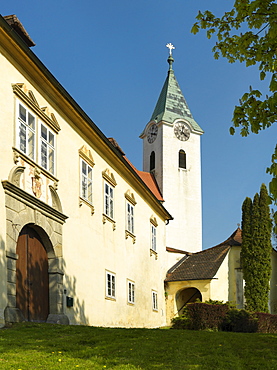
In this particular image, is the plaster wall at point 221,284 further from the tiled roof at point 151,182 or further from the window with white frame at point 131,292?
the tiled roof at point 151,182

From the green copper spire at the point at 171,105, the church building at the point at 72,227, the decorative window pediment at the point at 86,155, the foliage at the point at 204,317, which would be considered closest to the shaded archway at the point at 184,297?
the church building at the point at 72,227

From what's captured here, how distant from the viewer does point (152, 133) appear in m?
48.1

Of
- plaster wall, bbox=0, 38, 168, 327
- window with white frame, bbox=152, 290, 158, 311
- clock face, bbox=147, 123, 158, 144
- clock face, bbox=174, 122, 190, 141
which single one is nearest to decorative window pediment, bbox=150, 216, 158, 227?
plaster wall, bbox=0, 38, 168, 327

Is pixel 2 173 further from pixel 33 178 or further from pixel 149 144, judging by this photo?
pixel 149 144

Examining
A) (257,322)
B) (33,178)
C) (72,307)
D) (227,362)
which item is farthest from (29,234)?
A: (257,322)

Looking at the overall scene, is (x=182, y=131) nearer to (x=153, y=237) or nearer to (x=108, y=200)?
(x=153, y=237)

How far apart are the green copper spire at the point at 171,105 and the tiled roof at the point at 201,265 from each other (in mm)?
13910

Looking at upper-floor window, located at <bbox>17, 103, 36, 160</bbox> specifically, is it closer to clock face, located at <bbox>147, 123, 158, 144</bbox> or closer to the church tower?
the church tower

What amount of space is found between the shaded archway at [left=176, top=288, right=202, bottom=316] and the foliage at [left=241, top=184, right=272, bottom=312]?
3.38 meters

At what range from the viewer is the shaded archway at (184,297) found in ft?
111

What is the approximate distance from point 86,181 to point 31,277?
219 inches

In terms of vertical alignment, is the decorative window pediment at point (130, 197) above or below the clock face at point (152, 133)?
below

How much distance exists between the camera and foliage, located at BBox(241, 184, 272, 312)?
107 feet

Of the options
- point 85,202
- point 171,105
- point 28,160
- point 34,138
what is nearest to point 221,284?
point 85,202
